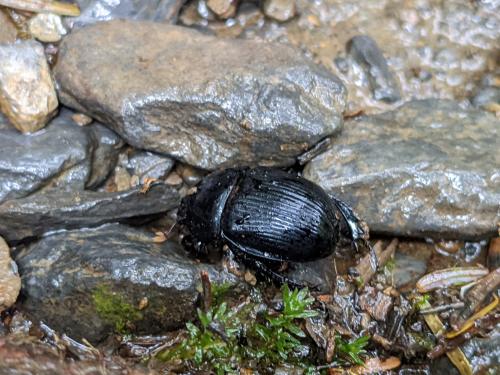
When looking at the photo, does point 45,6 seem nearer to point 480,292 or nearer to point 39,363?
point 39,363

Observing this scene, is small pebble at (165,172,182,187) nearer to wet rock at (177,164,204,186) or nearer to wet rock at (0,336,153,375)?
wet rock at (177,164,204,186)

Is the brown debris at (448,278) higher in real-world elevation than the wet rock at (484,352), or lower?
higher

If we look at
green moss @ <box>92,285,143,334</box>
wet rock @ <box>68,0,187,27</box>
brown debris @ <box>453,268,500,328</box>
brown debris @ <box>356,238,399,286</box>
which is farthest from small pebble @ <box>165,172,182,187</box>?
brown debris @ <box>453,268,500,328</box>

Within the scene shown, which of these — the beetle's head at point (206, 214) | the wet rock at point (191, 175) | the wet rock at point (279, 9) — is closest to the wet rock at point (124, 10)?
the wet rock at point (279, 9)

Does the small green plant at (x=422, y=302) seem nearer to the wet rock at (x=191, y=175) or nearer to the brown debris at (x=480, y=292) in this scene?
the brown debris at (x=480, y=292)

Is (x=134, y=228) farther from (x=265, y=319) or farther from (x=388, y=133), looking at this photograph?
(x=388, y=133)

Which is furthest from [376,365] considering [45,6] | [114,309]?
[45,6]
